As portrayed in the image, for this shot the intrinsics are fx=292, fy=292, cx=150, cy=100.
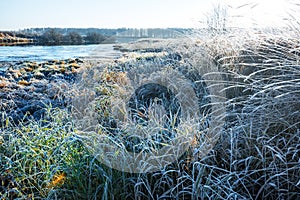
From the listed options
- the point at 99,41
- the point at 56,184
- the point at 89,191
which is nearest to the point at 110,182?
the point at 89,191

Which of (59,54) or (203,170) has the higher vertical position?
(59,54)

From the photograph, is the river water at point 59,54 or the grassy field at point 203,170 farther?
the river water at point 59,54

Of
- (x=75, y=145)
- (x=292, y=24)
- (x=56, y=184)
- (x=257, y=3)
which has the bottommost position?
(x=56, y=184)

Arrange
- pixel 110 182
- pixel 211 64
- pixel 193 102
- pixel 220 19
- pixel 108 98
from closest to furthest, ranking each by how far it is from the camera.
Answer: pixel 110 182
pixel 193 102
pixel 211 64
pixel 108 98
pixel 220 19

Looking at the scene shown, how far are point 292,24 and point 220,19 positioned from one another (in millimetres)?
1982

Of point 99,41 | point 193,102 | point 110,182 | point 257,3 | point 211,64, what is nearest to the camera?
point 110,182

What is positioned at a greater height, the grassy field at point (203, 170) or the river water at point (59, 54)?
the river water at point (59, 54)

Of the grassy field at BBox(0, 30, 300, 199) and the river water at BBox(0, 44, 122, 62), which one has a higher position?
the river water at BBox(0, 44, 122, 62)

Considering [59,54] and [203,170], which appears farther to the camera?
[59,54]

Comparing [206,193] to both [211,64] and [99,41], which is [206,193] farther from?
[99,41]

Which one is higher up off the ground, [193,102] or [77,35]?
[77,35]

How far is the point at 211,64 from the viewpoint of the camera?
2990 mm

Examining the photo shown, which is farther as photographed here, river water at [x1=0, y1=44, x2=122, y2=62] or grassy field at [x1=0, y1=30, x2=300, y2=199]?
river water at [x1=0, y1=44, x2=122, y2=62]

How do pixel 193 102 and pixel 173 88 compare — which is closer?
pixel 193 102
